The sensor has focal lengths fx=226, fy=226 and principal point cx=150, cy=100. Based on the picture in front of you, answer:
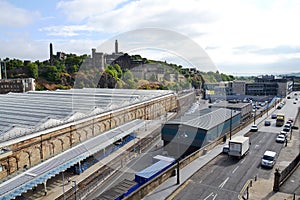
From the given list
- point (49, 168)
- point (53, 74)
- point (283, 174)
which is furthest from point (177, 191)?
point (53, 74)

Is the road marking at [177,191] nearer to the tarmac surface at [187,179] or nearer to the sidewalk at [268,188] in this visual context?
the tarmac surface at [187,179]

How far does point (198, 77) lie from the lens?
947 cm

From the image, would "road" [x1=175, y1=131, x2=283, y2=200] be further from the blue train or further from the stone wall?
the stone wall

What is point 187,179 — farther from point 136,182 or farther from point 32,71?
point 32,71

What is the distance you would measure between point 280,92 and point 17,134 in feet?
212

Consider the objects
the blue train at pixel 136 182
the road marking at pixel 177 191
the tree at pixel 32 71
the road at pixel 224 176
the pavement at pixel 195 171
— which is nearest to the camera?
the blue train at pixel 136 182

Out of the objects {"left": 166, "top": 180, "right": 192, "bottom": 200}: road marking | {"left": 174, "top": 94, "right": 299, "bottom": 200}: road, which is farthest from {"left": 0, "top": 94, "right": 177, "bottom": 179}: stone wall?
{"left": 174, "top": 94, "right": 299, "bottom": 200}: road

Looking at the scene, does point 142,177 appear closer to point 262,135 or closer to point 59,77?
point 262,135

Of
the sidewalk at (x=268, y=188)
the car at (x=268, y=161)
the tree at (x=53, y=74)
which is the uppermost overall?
the tree at (x=53, y=74)

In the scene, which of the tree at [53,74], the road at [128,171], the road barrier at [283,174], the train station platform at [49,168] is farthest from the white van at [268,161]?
the tree at [53,74]

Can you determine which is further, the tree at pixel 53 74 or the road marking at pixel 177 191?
the tree at pixel 53 74

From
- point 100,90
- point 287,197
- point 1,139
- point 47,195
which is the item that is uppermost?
point 100,90

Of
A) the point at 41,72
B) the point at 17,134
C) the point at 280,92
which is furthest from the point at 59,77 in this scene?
the point at 280,92

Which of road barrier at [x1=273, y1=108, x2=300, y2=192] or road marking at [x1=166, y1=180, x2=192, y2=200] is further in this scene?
road barrier at [x1=273, y1=108, x2=300, y2=192]
